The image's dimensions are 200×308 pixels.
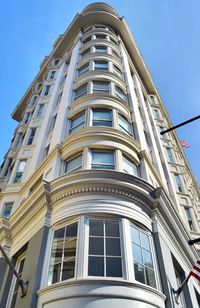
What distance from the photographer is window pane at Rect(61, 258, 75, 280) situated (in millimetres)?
10109

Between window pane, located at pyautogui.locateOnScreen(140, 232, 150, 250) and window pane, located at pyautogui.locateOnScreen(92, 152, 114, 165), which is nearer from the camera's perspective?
window pane, located at pyautogui.locateOnScreen(140, 232, 150, 250)

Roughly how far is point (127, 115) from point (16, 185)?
26.9 feet

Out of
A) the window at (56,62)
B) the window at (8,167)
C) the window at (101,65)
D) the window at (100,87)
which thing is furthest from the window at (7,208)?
the window at (56,62)

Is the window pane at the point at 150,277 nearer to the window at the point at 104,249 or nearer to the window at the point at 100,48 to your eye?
the window at the point at 104,249

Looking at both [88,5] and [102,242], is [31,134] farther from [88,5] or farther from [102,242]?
[88,5]

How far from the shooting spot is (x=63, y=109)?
19484 mm

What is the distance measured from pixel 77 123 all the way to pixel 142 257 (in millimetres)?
9047

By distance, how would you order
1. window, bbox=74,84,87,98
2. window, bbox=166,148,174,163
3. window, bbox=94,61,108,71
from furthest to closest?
window, bbox=166,148,174,163, window, bbox=94,61,108,71, window, bbox=74,84,87,98

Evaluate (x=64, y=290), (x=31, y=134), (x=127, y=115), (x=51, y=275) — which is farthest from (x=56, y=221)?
(x=31, y=134)

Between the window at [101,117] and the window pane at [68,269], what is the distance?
324 inches

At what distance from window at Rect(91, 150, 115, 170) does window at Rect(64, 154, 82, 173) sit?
0.73 meters

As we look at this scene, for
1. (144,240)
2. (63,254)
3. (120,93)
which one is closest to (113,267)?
(63,254)

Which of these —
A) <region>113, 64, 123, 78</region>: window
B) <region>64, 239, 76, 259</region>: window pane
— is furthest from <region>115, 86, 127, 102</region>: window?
<region>64, 239, 76, 259</region>: window pane

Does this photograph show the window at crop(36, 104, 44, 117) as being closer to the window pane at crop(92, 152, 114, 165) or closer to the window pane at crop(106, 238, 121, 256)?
the window pane at crop(92, 152, 114, 165)
